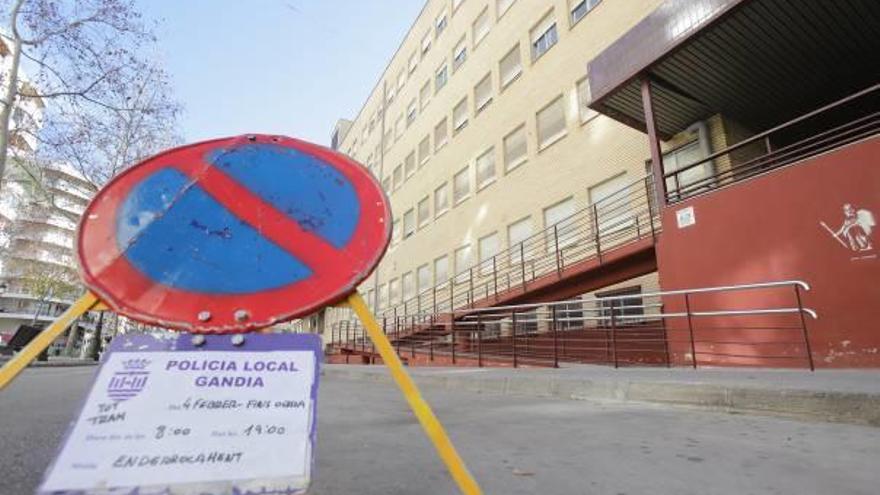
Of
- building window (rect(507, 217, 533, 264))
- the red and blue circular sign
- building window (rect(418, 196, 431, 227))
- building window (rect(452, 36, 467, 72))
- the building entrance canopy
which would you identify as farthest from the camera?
building window (rect(418, 196, 431, 227))

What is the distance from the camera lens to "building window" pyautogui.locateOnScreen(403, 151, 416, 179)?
2934 cm

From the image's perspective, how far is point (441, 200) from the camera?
25.2 m

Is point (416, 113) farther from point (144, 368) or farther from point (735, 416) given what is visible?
point (144, 368)

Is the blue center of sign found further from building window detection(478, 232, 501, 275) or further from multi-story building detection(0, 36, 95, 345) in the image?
building window detection(478, 232, 501, 275)

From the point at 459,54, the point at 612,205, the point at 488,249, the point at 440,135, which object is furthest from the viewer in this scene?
the point at 440,135

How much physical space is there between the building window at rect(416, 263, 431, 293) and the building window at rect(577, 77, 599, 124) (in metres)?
11.7

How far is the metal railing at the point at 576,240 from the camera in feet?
39.1

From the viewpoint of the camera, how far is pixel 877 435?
339 cm

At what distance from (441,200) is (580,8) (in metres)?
11.0

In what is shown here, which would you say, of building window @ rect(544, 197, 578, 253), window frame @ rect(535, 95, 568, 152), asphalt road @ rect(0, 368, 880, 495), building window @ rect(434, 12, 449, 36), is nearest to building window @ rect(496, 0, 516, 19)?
building window @ rect(434, 12, 449, 36)

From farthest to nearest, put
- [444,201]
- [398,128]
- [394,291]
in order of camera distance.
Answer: [398,128]
[394,291]
[444,201]

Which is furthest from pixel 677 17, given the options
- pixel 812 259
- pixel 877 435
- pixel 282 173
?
pixel 282 173

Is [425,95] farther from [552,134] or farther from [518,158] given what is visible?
[552,134]

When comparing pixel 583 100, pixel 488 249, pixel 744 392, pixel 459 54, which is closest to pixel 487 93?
pixel 459 54
